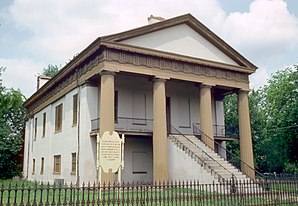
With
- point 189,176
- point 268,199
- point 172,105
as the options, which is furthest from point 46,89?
point 268,199

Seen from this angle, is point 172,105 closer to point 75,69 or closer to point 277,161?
point 75,69

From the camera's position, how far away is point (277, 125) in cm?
3069

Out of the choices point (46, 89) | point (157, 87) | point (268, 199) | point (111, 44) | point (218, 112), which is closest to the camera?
point (268, 199)

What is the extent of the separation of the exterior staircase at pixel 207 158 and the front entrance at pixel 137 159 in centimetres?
272

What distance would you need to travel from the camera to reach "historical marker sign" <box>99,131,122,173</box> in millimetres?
11875

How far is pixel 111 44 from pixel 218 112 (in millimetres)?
11820

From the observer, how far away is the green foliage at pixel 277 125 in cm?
2908

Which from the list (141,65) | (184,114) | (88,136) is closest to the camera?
(141,65)

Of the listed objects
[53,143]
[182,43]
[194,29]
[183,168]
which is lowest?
[183,168]

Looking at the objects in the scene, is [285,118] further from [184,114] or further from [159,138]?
[159,138]

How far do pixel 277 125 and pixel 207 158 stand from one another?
1466 cm

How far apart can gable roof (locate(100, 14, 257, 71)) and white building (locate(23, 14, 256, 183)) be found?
0.06 meters

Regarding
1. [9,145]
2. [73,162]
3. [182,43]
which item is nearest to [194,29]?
[182,43]

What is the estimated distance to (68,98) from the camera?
76.9 feet
